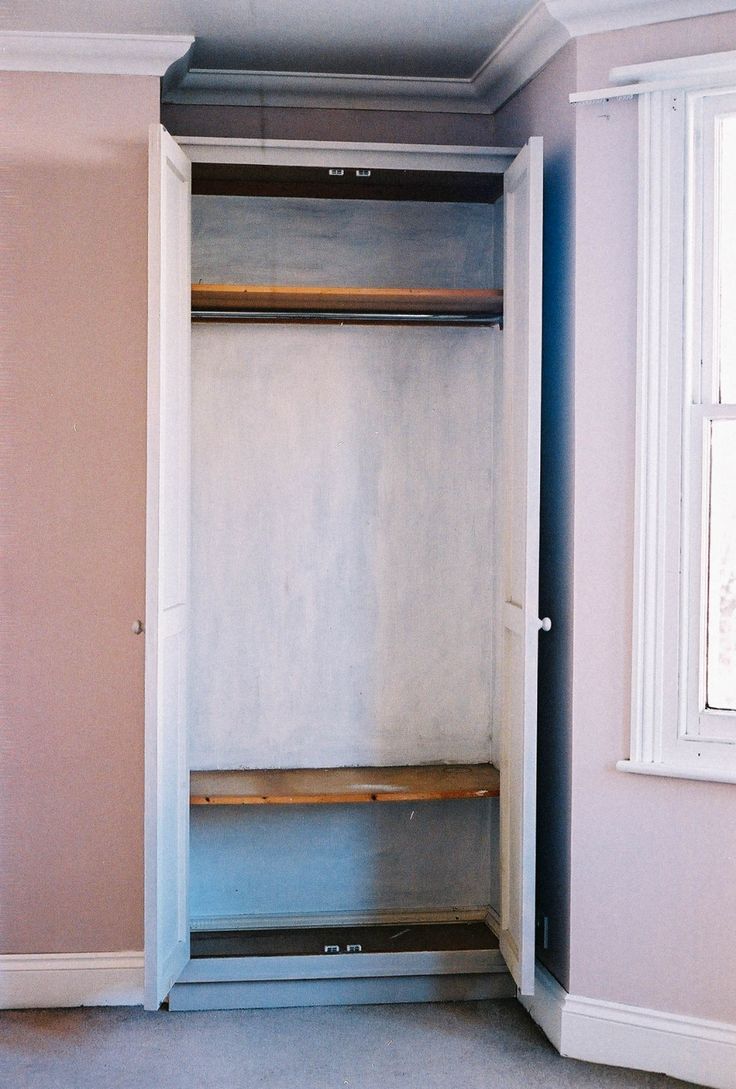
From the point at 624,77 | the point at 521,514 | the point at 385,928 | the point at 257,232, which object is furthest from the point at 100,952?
the point at 624,77

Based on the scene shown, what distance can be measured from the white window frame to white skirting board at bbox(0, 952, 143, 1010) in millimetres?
1653

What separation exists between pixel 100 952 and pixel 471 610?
162 centimetres

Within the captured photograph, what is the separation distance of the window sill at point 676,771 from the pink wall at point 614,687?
0.03 metres

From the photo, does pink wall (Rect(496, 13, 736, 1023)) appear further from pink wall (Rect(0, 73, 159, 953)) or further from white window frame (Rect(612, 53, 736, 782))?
pink wall (Rect(0, 73, 159, 953))

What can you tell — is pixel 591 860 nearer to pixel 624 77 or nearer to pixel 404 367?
pixel 404 367

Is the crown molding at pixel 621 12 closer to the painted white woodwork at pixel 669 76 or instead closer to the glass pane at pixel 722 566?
the painted white woodwork at pixel 669 76

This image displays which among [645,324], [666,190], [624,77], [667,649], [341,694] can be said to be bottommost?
[341,694]

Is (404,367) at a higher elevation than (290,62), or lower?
lower

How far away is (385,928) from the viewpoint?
10.8 feet

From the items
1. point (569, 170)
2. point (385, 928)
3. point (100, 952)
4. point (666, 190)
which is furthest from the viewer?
point (385, 928)

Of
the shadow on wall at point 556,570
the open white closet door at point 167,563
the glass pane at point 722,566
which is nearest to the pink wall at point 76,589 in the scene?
the open white closet door at point 167,563

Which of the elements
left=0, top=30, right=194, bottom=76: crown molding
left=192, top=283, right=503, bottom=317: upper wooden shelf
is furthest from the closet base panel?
left=0, top=30, right=194, bottom=76: crown molding

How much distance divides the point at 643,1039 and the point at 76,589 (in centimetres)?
206

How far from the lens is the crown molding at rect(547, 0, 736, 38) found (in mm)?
2594
